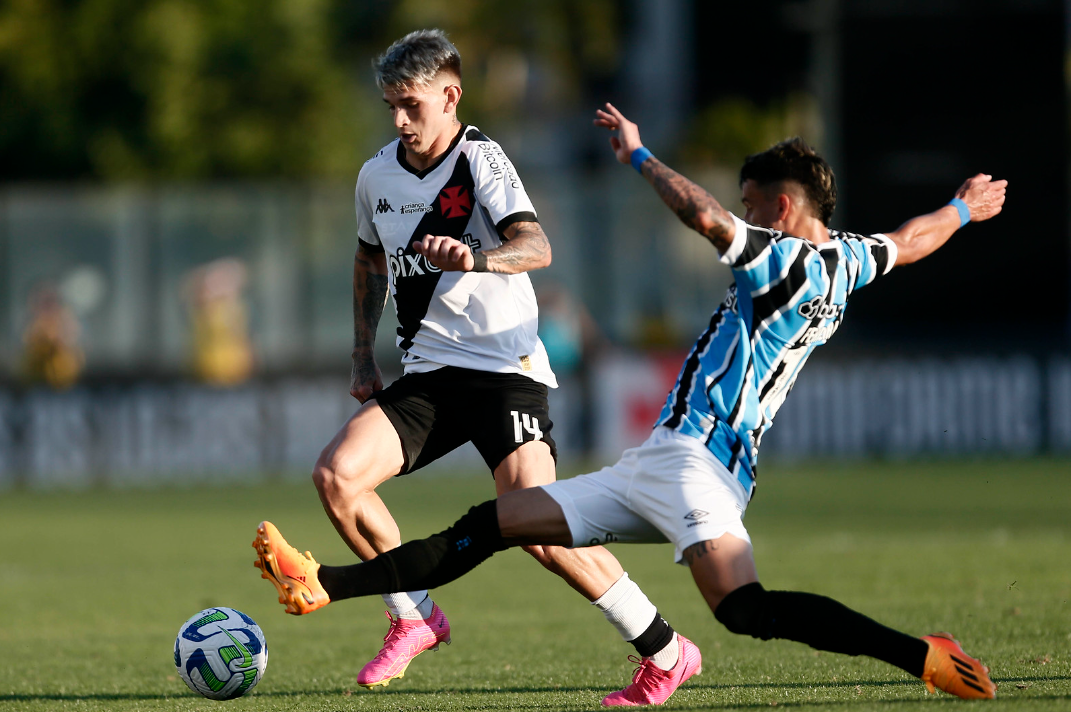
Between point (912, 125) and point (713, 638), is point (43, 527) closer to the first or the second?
point (713, 638)

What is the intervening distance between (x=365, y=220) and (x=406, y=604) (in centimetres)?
164

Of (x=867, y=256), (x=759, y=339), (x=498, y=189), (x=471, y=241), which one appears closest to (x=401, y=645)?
(x=471, y=241)

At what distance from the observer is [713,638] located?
7398 millimetres

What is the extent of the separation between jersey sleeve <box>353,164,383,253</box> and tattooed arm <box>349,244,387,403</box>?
0.05 meters

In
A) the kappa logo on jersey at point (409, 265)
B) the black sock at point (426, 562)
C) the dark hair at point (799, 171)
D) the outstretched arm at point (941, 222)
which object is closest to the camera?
the black sock at point (426, 562)

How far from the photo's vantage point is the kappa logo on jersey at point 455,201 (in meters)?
5.85

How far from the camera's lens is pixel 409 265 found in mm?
5965

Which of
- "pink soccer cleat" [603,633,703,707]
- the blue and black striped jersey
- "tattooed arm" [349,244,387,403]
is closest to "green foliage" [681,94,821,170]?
"tattooed arm" [349,244,387,403]

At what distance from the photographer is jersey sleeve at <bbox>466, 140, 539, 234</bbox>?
5695 millimetres

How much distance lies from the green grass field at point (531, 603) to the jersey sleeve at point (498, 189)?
1.88 meters

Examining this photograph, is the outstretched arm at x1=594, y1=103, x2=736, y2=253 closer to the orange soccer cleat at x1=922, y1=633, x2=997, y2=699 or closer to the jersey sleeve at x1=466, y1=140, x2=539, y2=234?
the jersey sleeve at x1=466, y1=140, x2=539, y2=234

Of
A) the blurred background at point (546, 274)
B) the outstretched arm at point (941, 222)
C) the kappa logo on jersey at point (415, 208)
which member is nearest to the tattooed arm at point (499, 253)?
the kappa logo on jersey at point (415, 208)

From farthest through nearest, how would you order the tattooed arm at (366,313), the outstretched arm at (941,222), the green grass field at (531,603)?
the tattooed arm at (366,313) → the green grass field at (531,603) → the outstretched arm at (941,222)

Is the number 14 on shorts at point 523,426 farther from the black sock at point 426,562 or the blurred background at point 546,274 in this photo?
the blurred background at point 546,274
